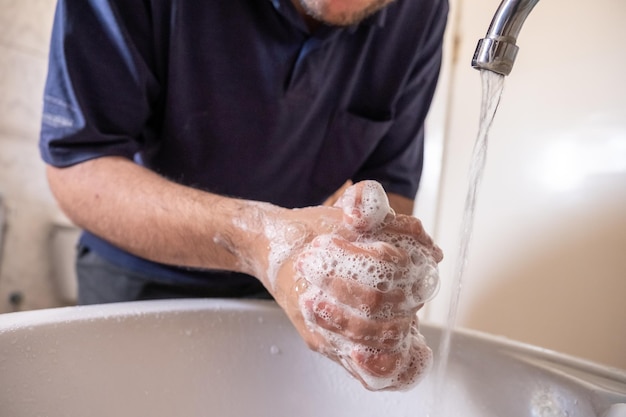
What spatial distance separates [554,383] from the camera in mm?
426

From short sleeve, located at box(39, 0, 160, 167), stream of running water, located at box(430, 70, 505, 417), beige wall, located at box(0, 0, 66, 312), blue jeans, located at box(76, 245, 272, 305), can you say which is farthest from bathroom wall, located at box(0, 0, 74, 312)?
stream of running water, located at box(430, 70, 505, 417)

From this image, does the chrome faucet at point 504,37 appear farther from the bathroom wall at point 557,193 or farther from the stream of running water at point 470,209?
the bathroom wall at point 557,193

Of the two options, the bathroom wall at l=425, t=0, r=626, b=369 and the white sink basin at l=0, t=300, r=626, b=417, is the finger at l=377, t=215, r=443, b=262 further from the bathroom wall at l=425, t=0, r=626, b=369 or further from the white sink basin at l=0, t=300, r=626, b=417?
the bathroom wall at l=425, t=0, r=626, b=369

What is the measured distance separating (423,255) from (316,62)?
284 millimetres

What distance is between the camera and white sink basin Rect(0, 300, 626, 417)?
364 mm

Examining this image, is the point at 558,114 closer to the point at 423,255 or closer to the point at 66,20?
the point at 423,255

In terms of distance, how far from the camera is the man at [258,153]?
12.8 inches

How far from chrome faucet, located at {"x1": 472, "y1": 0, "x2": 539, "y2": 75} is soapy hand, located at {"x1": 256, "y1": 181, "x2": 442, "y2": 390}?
0.31ft

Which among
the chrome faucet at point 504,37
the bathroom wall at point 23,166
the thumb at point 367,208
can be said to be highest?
the chrome faucet at point 504,37

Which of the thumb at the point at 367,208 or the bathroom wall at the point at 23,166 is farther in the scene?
A: the bathroom wall at the point at 23,166

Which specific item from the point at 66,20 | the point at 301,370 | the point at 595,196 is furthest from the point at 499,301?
the point at 66,20

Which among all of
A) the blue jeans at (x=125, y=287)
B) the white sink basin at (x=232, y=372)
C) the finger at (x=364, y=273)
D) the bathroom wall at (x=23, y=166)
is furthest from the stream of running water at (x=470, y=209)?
the bathroom wall at (x=23, y=166)

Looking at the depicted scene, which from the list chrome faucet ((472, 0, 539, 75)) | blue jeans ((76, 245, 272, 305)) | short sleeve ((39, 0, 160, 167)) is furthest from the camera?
blue jeans ((76, 245, 272, 305))

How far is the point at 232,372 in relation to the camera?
1.45ft
